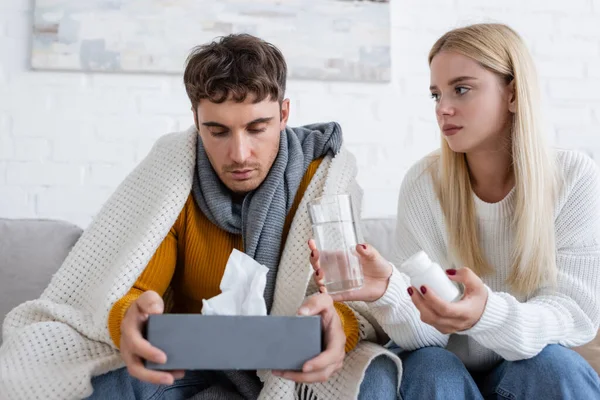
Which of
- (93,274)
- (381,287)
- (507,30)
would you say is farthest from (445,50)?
(93,274)

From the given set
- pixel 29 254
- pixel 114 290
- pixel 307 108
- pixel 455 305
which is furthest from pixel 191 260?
pixel 307 108

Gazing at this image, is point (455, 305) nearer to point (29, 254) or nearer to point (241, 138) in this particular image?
point (241, 138)

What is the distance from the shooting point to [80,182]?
199 cm

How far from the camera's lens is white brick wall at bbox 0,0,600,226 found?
197cm

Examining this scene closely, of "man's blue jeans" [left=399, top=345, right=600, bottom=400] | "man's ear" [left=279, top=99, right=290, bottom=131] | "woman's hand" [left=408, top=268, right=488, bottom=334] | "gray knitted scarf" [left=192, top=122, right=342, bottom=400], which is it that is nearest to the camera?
"woman's hand" [left=408, top=268, right=488, bottom=334]

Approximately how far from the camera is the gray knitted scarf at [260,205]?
1381mm

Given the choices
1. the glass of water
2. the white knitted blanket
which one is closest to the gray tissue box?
the glass of water

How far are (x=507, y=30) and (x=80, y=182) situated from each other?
120 cm

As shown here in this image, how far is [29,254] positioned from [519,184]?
112 cm

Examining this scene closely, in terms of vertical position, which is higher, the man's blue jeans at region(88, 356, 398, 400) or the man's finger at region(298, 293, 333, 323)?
the man's finger at region(298, 293, 333, 323)

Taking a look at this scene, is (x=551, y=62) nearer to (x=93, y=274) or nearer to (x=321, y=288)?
(x=321, y=288)

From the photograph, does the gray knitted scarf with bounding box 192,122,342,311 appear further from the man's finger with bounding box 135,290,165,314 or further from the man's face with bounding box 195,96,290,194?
the man's finger with bounding box 135,290,165,314

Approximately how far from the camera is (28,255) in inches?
66.6

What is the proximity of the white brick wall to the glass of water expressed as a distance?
97 cm
